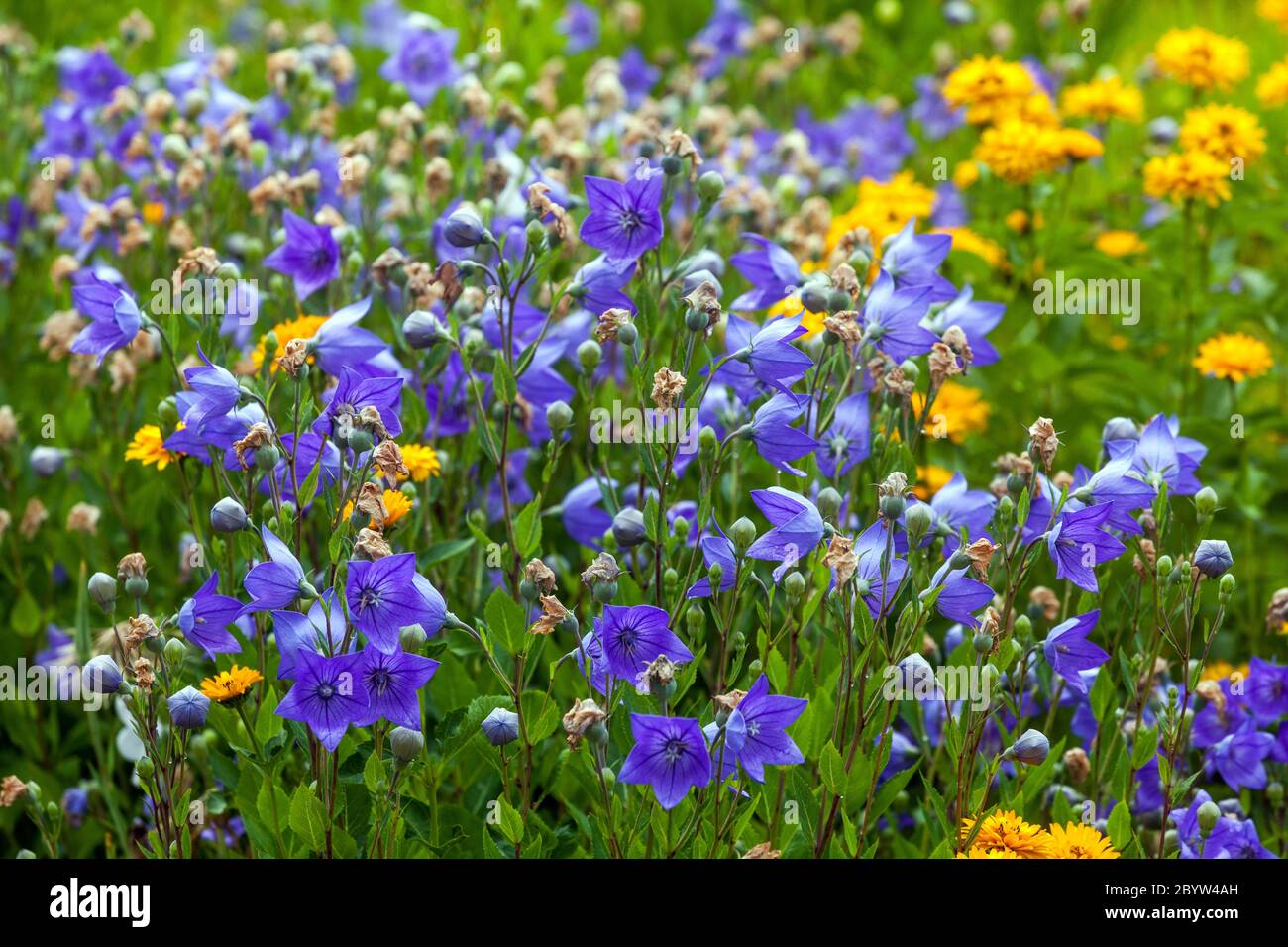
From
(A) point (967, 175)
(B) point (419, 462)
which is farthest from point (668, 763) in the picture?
(A) point (967, 175)

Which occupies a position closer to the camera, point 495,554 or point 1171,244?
point 495,554

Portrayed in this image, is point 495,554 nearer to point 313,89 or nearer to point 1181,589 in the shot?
point 1181,589

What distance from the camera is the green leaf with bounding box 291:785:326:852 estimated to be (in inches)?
101

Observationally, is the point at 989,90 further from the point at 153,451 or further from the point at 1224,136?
the point at 153,451

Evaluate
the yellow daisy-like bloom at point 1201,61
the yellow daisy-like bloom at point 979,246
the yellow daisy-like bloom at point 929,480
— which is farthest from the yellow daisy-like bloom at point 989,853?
the yellow daisy-like bloom at point 1201,61

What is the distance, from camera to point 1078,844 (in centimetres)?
266

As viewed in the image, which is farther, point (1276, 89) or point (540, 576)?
point (1276, 89)

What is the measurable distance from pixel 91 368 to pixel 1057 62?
4.54 metres

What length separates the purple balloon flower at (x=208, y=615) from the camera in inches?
104

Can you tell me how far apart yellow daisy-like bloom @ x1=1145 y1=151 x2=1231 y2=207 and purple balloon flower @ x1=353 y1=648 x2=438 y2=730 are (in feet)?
10.4

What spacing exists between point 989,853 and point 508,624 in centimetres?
96

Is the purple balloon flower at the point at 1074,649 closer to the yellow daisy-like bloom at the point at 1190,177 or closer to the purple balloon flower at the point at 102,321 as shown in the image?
the purple balloon flower at the point at 102,321
